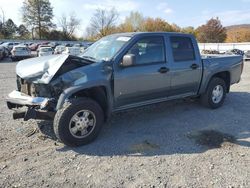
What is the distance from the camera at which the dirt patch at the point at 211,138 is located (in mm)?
4816

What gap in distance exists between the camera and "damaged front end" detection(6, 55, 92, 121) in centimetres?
448

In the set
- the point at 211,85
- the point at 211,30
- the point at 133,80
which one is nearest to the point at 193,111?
the point at 211,85

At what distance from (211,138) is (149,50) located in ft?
6.64

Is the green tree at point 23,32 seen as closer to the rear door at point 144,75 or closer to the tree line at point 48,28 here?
the tree line at point 48,28

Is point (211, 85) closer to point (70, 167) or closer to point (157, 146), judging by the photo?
point (157, 146)

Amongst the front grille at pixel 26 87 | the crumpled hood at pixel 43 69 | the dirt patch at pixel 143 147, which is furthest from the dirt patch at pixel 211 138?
the front grille at pixel 26 87

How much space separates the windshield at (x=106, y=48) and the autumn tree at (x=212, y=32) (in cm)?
7018

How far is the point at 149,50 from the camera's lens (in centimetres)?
552

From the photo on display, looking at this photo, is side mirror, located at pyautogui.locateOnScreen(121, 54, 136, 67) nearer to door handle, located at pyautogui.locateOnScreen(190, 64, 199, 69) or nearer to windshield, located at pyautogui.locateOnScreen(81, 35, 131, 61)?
windshield, located at pyautogui.locateOnScreen(81, 35, 131, 61)

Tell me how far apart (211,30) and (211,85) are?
7062 cm

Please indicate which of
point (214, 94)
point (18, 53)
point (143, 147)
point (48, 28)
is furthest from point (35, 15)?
point (143, 147)

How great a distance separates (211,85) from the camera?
6863mm

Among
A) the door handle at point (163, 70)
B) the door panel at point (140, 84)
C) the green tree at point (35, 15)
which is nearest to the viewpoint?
the door panel at point (140, 84)

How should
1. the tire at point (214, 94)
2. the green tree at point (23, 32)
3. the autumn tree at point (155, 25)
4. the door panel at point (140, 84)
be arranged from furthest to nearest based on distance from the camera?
the autumn tree at point (155, 25) < the green tree at point (23, 32) < the tire at point (214, 94) < the door panel at point (140, 84)
